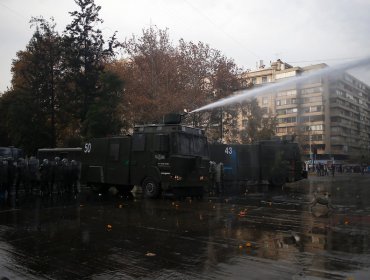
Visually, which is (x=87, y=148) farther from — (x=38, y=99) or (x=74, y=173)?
(x=38, y=99)

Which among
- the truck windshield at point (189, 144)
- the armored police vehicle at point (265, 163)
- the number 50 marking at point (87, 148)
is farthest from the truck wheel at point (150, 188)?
the armored police vehicle at point (265, 163)

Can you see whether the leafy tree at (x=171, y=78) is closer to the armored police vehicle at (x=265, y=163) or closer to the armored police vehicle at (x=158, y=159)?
the armored police vehicle at (x=265, y=163)

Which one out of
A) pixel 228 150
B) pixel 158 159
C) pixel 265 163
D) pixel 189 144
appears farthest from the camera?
pixel 265 163

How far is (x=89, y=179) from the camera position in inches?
801

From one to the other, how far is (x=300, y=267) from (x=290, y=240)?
2.11m

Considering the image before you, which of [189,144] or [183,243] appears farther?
[189,144]

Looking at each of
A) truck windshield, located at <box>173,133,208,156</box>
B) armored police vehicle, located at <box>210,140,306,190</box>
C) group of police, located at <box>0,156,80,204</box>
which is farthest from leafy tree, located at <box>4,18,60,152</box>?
truck windshield, located at <box>173,133,208,156</box>

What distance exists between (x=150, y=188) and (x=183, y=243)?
9506 millimetres

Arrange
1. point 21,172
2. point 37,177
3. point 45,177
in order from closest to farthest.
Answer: point 21,172 → point 45,177 → point 37,177

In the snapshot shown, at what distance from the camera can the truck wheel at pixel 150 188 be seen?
17.4m

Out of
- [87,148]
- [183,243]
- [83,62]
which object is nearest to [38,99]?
[83,62]

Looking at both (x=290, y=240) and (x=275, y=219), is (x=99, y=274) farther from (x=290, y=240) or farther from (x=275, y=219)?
(x=275, y=219)

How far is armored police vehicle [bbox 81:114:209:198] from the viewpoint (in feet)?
55.6

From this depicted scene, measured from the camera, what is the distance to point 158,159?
17.3m
